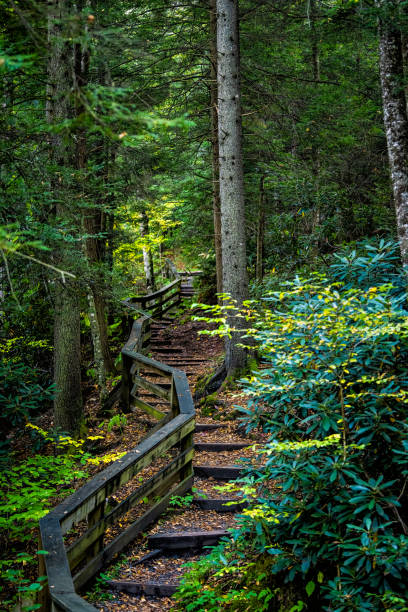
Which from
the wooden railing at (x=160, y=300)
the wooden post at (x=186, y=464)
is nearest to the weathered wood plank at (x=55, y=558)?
the wooden post at (x=186, y=464)

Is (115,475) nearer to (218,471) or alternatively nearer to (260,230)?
(218,471)

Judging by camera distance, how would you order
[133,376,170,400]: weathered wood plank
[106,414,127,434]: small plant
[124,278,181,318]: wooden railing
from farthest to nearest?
[124,278,181,318]: wooden railing, [106,414,127,434]: small plant, [133,376,170,400]: weathered wood plank

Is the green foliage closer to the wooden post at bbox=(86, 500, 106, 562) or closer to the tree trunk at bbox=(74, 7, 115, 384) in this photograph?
the tree trunk at bbox=(74, 7, 115, 384)

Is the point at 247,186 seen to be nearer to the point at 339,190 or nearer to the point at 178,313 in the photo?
the point at 339,190

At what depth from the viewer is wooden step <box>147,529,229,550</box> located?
181 inches

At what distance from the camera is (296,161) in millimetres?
10906

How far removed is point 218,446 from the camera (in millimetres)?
6848

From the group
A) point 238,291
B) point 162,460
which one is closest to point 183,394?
point 162,460

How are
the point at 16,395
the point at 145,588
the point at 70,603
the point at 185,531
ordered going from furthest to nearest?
1. the point at 16,395
2. the point at 185,531
3. the point at 145,588
4. the point at 70,603

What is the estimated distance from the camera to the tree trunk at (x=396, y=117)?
672cm

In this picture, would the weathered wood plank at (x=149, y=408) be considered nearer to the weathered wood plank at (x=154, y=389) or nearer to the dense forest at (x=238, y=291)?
the dense forest at (x=238, y=291)

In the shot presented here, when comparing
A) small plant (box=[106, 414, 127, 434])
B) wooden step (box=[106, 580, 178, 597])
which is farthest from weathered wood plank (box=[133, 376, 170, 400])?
wooden step (box=[106, 580, 178, 597])

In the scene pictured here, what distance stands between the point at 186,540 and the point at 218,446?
7.49 feet

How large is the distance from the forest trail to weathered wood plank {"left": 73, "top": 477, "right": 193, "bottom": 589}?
3.5 inches
